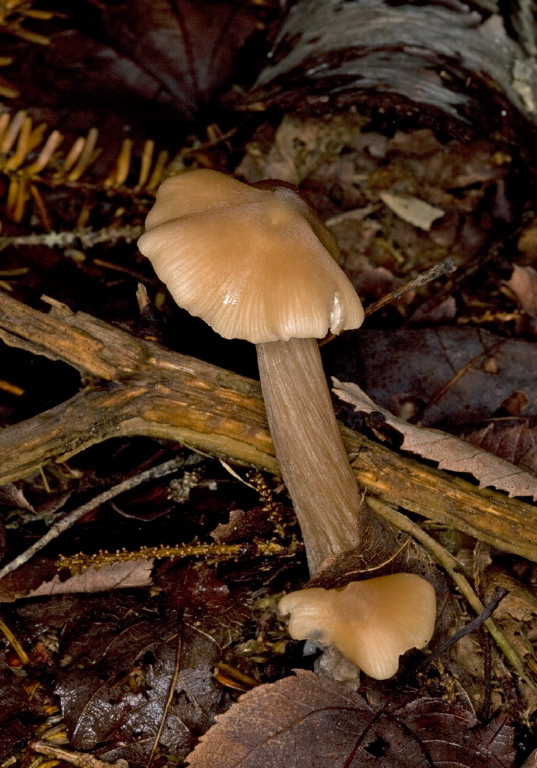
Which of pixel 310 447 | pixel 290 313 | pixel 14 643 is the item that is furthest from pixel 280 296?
pixel 14 643

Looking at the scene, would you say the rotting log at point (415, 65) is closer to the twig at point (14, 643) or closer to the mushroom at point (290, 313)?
the mushroom at point (290, 313)

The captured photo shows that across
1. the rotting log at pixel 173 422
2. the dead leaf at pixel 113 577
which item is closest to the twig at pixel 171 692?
the dead leaf at pixel 113 577

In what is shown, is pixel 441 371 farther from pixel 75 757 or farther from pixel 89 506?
pixel 75 757

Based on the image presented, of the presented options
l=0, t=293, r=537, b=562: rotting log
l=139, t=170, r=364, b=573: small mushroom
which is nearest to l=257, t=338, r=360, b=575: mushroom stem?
l=139, t=170, r=364, b=573: small mushroom

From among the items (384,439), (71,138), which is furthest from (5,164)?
(384,439)

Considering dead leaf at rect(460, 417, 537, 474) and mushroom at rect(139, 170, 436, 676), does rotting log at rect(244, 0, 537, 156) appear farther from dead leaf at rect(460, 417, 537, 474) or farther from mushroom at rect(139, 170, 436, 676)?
dead leaf at rect(460, 417, 537, 474)
